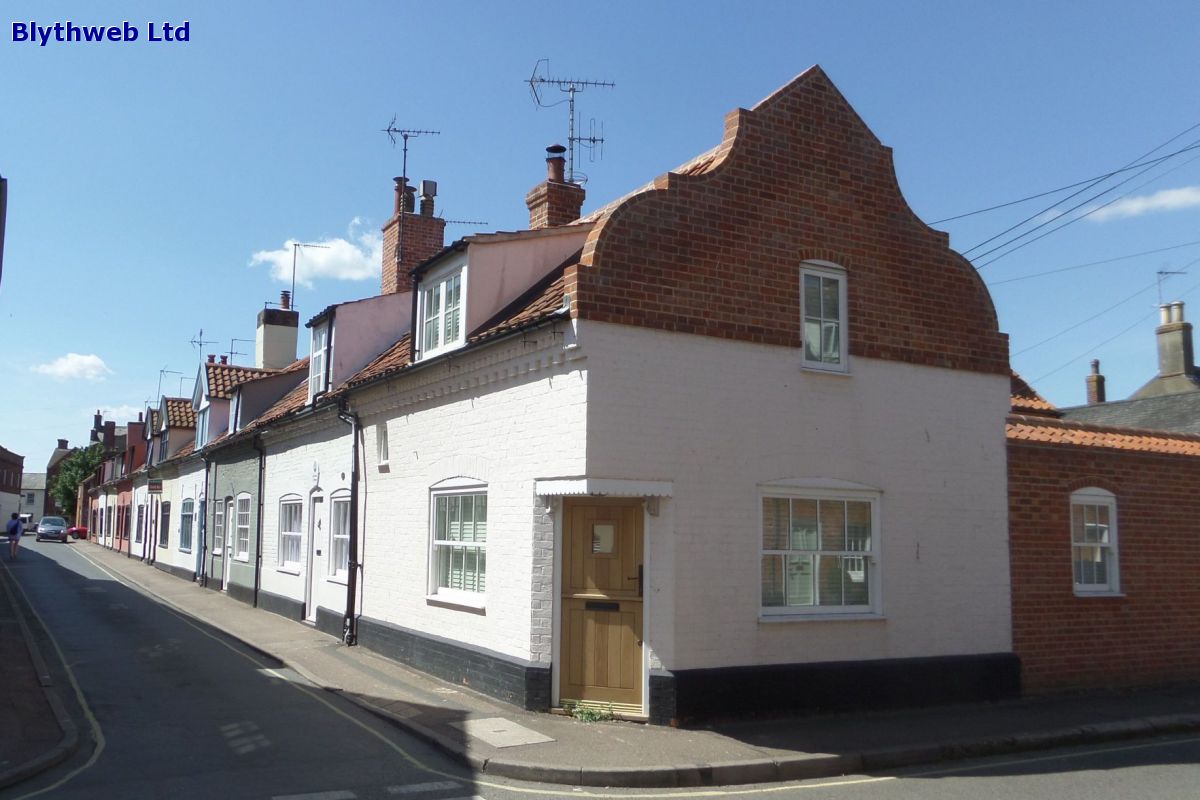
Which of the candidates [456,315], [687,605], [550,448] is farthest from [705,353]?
[456,315]

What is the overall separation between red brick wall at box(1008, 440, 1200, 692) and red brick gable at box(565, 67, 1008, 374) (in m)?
1.79

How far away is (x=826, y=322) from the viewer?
1184 centimetres

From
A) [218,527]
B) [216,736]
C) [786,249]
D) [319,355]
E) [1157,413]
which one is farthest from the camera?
[218,527]

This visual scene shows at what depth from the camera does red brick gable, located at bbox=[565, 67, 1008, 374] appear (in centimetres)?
1064

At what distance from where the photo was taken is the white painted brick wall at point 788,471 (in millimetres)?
10289

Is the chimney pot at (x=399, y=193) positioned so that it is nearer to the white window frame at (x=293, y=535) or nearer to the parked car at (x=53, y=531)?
the white window frame at (x=293, y=535)

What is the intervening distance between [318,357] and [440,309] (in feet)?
20.8

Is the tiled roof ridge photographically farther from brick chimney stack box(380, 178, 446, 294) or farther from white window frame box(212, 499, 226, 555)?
white window frame box(212, 499, 226, 555)

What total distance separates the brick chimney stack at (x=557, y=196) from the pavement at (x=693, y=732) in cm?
772

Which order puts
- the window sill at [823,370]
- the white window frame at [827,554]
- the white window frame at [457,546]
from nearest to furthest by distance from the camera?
1. the white window frame at [827,554]
2. the window sill at [823,370]
3. the white window frame at [457,546]

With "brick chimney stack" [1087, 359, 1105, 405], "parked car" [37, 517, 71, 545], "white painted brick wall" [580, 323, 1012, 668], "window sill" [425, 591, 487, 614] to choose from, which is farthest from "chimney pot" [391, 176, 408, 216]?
"parked car" [37, 517, 71, 545]

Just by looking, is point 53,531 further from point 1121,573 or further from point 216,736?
point 1121,573

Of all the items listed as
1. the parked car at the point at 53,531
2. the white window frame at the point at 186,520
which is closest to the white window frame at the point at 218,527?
the white window frame at the point at 186,520

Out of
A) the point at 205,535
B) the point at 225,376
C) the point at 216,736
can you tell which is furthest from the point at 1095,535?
the point at 225,376
